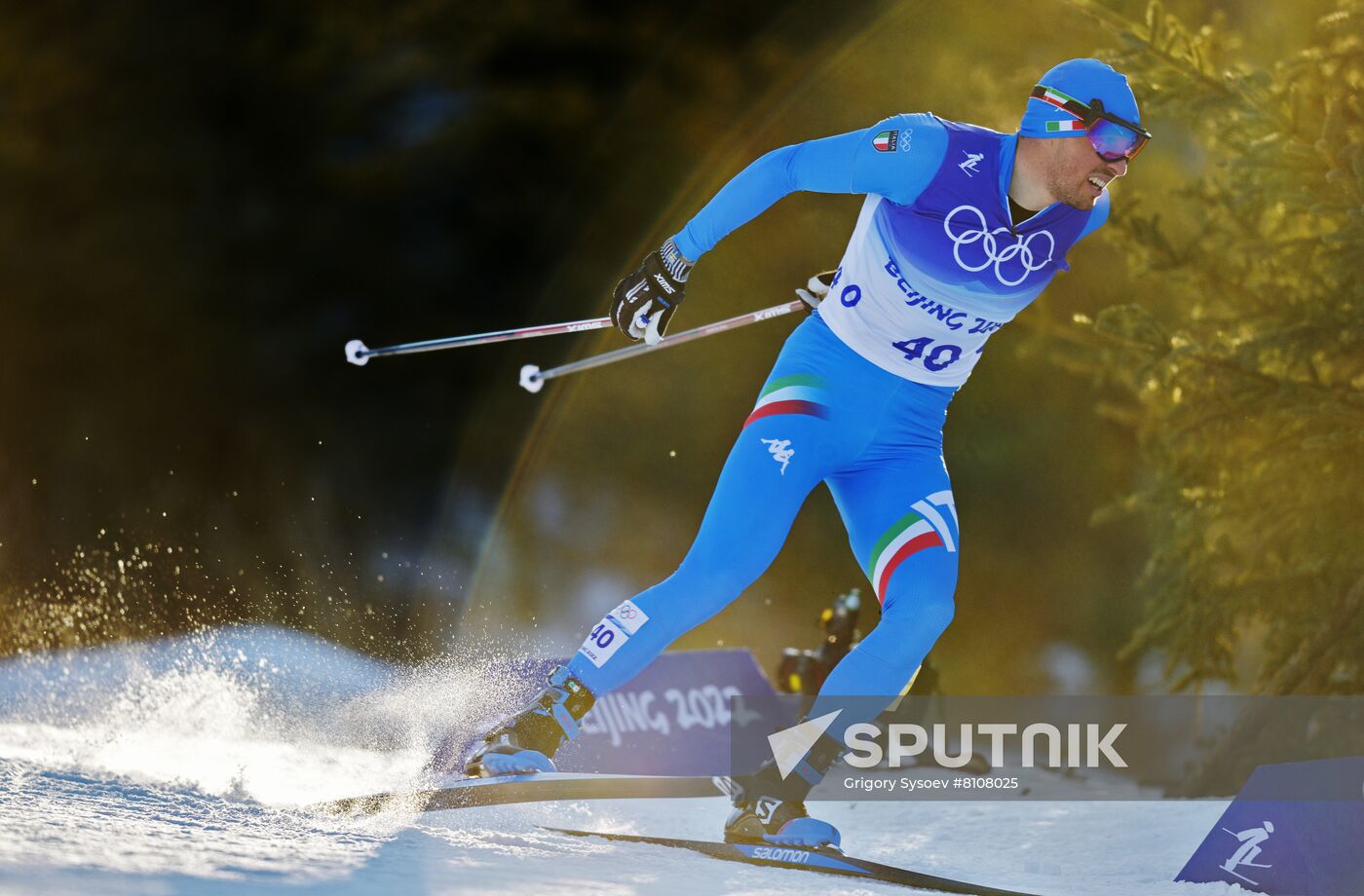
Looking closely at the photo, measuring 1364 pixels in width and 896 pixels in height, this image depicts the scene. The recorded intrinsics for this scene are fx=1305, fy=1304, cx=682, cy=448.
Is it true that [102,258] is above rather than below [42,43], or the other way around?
below

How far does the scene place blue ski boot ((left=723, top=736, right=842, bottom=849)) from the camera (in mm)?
3184

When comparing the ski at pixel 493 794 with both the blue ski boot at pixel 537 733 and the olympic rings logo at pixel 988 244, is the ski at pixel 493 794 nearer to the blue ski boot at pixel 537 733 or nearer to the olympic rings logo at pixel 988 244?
the blue ski boot at pixel 537 733

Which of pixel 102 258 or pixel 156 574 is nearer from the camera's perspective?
pixel 156 574

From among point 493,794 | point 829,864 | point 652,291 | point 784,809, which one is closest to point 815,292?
point 652,291

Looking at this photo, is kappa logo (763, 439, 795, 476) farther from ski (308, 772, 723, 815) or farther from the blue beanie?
ski (308, 772, 723, 815)

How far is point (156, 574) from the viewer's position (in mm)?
13828

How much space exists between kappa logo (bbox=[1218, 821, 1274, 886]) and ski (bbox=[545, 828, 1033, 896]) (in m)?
0.56

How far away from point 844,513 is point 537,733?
0.93 meters

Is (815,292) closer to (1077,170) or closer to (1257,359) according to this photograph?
(1077,170)

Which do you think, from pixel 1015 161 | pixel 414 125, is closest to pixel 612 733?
pixel 1015 161

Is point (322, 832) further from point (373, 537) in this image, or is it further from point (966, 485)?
point (373, 537)

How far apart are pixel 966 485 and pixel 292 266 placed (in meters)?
9.37

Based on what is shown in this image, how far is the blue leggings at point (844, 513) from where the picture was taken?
10.1 ft

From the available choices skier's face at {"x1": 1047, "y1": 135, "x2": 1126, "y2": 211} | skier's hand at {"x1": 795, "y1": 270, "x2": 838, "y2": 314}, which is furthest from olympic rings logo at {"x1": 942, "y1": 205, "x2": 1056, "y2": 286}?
skier's hand at {"x1": 795, "y1": 270, "x2": 838, "y2": 314}
